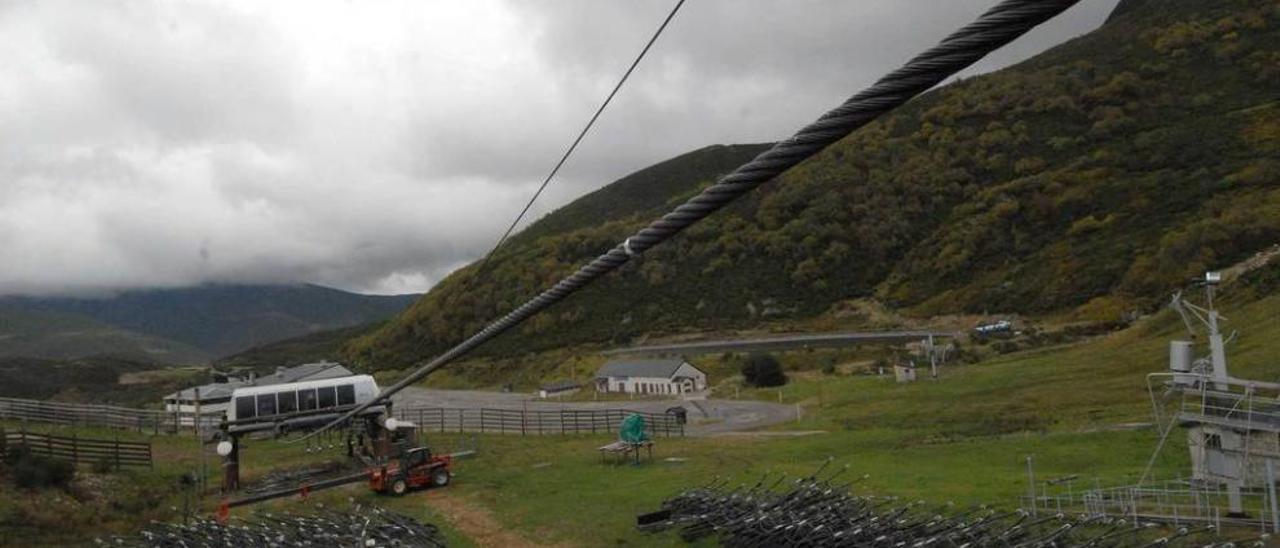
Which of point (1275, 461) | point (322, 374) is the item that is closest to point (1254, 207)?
point (1275, 461)

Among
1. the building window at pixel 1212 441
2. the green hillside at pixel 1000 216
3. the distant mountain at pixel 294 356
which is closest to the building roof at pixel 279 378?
the green hillside at pixel 1000 216

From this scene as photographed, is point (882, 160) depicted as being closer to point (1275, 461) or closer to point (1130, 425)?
point (1130, 425)

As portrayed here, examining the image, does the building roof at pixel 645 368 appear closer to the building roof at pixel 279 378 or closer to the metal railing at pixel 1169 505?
the building roof at pixel 279 378

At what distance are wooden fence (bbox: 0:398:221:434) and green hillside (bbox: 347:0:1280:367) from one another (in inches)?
1589

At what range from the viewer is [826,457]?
24516 millimetres

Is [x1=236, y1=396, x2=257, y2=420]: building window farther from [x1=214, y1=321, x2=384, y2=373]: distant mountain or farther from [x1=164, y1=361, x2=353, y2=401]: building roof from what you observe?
[x1=214, y1=321, x2=384, y2=373]: distant mountain

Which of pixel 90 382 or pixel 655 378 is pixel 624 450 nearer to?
pixel 655 378

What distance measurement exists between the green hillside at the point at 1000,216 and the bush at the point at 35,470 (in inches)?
2153

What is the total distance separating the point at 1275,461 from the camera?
13.3 meters

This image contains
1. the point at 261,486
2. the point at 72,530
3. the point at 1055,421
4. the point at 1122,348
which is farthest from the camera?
the point at 1122,348

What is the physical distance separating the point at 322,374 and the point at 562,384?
19581mm

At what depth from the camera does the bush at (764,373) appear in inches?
2162

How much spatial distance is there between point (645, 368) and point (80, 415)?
36491 mm

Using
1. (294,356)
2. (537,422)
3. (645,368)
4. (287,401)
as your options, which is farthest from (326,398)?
(294,356)
